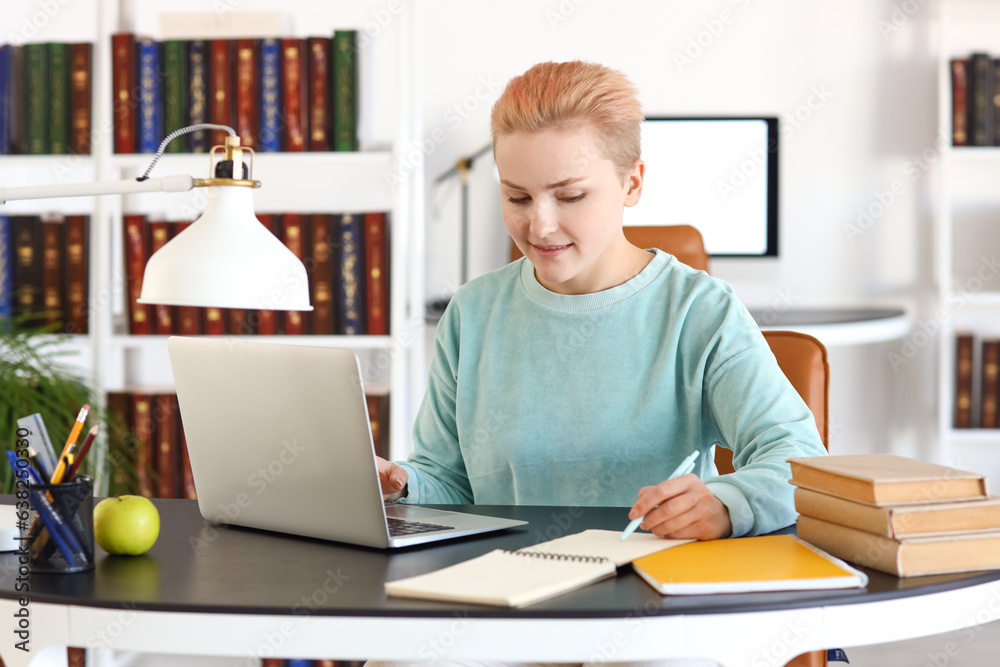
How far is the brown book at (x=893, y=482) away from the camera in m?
0.87

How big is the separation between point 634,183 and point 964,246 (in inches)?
76.6

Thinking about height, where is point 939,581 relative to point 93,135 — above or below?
below

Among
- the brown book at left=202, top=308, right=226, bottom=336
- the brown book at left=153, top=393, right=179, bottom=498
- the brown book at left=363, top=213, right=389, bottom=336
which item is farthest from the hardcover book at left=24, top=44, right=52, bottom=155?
the brown book at left=363, top=213, right=389, bottom=336

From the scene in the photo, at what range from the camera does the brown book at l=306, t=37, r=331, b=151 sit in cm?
247

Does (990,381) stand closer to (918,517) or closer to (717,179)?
(717,179)

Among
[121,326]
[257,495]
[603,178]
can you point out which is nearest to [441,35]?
[121,326]

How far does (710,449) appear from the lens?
4.65ft

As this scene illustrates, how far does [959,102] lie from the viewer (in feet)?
8.82

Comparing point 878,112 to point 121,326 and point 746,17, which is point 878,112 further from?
point 121,326

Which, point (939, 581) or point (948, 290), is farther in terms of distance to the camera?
point (948, 290)

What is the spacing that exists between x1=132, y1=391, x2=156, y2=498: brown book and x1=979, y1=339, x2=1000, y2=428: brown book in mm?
2269

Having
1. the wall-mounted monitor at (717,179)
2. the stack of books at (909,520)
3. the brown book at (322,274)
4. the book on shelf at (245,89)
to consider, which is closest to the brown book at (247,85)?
the book on shelf at (245,89)

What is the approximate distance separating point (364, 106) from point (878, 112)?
1497 millimetres

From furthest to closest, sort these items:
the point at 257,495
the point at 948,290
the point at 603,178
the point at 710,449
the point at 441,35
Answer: the point at 441,35
the point at 948,290
the point at 710,449
the point at 603,178
the point at 257,495
